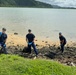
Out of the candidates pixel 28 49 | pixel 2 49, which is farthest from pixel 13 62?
pixel 28 49

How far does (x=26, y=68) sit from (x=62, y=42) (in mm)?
14376

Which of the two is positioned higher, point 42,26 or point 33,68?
point 33,68

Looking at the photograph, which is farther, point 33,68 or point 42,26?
point 42,26

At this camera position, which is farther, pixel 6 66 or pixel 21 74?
pixel 6 66

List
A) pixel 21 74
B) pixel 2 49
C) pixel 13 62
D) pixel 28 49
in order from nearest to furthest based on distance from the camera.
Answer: pixel 21 74 < pixel 13 62 < pixel 2 49 < pixel 28 49

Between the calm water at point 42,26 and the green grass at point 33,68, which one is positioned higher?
the green grass at point 33,68

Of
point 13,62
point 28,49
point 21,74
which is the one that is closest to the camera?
point 21,74

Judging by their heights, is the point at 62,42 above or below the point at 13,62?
below

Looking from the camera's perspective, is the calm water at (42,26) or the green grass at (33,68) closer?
the green grass at (33,68)

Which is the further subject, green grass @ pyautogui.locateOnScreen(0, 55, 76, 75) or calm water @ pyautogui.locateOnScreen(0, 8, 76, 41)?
calm water @ pyautogui.locateOnScreen(0, 8, 76, 41)

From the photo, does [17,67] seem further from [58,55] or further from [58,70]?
[58,55]

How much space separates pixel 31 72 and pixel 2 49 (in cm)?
1117

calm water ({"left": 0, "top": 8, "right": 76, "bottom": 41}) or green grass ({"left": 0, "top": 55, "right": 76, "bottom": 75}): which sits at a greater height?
green grass ({"left": 0, "top": 55, "right": 76, "bottom": 75})

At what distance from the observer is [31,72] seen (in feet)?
29.8
